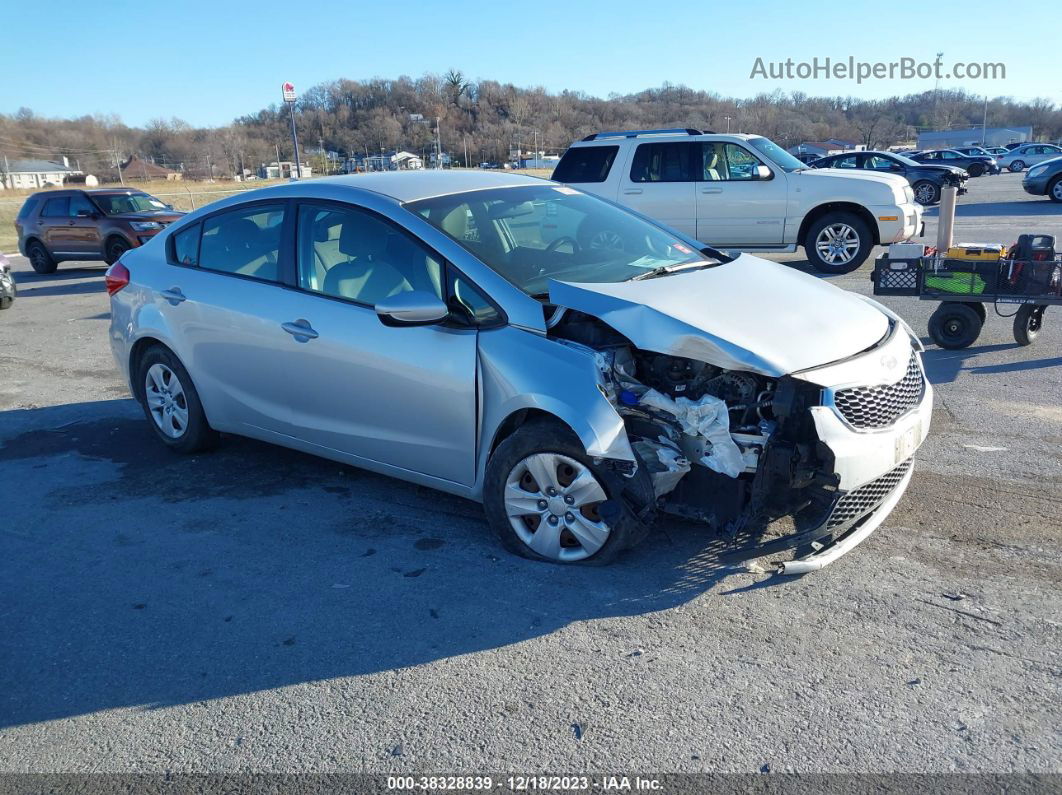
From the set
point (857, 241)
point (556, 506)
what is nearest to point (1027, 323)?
point (857, 241)

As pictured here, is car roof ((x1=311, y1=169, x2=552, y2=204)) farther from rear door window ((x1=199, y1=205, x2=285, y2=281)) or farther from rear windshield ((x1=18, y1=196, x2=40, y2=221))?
rear windshield ((x1=18, y1=196, x2=40, y2=221))

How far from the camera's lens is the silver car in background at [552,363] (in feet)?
12.4

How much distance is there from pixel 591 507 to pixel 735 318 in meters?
1.06

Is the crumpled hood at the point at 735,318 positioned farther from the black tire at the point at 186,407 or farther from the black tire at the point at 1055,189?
the black tire at the point at 1055,189

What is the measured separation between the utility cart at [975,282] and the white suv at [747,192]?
4.98 m

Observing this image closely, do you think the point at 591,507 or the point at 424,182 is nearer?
the point at 591,507

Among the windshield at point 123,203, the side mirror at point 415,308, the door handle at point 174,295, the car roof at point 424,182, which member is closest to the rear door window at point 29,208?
the windshield at point 123,203

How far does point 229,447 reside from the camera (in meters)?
6.06

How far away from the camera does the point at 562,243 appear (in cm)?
489

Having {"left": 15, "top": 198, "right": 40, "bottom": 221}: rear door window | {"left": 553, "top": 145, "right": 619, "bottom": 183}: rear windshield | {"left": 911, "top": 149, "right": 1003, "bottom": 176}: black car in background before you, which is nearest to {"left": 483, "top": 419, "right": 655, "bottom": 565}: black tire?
{"left": 553, "top": 145, "right": 619, "bottom": 183}: rear windshield

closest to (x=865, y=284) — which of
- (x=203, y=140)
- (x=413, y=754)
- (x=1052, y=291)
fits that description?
(x=1052, y=291)

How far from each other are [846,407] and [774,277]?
4.20 ft

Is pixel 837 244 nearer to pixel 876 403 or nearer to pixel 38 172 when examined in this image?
pixel 876 403

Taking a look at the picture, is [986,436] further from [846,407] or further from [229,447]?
[229,447]
